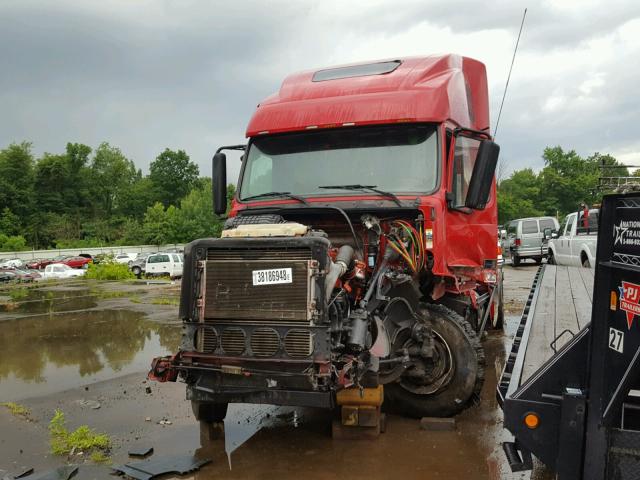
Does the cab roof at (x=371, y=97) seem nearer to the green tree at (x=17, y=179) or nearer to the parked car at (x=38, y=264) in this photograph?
the parked car at (x=38, y=264)

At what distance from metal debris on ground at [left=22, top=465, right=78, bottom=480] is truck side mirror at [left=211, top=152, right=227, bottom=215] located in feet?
10.2

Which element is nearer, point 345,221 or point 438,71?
point 345,221

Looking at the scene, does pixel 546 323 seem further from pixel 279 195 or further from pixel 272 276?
pixel 279 195

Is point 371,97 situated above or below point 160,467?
above

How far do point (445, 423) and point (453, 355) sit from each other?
24.6 inches

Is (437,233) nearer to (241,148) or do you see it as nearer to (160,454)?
(241,148)

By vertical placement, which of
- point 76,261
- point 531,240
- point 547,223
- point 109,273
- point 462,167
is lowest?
point 76,261

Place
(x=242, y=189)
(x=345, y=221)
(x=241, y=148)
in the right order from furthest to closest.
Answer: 1. (x=241, y=148)
2. (x=242, y=189)
3. (x=345, y=221)

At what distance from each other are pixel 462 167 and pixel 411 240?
3.95ft

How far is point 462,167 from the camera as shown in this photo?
606 cm

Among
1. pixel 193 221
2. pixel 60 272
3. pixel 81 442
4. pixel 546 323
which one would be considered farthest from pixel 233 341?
pixel 193 221

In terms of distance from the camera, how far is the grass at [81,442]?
5094mm

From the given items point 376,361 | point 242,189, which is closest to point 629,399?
point 376,361

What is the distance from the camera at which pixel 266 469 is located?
15.3 ft
